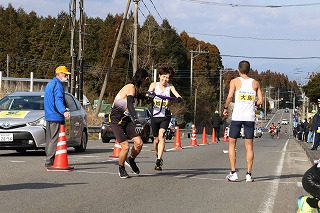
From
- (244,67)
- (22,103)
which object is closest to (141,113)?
(22,103)

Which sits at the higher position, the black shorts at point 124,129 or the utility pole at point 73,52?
the utility pole at point 73,52

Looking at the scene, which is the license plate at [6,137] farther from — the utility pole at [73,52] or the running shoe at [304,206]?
the utility pole at [73,52]

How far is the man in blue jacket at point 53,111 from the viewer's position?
1212cm

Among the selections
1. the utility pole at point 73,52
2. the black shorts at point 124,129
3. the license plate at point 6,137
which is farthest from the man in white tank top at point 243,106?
the utility pole at point 73,52

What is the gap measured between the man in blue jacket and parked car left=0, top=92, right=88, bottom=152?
2.33 meters

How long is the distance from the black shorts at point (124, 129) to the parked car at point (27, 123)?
→ 13.2 ft

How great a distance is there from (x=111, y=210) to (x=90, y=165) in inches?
218

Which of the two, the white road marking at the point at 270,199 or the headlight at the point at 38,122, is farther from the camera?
the headlight at the point at 38,122

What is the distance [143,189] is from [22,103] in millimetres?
7093

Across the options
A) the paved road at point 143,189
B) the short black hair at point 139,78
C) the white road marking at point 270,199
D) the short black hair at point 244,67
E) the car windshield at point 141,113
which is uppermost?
the short black hair at point 244,67

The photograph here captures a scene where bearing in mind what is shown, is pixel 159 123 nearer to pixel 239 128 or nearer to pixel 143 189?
pixel 239 128

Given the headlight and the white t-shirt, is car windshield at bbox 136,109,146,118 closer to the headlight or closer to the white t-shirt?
the headlight

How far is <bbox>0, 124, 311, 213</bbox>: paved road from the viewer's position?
316 inches

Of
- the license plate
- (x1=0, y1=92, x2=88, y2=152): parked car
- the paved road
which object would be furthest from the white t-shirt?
the license plate
